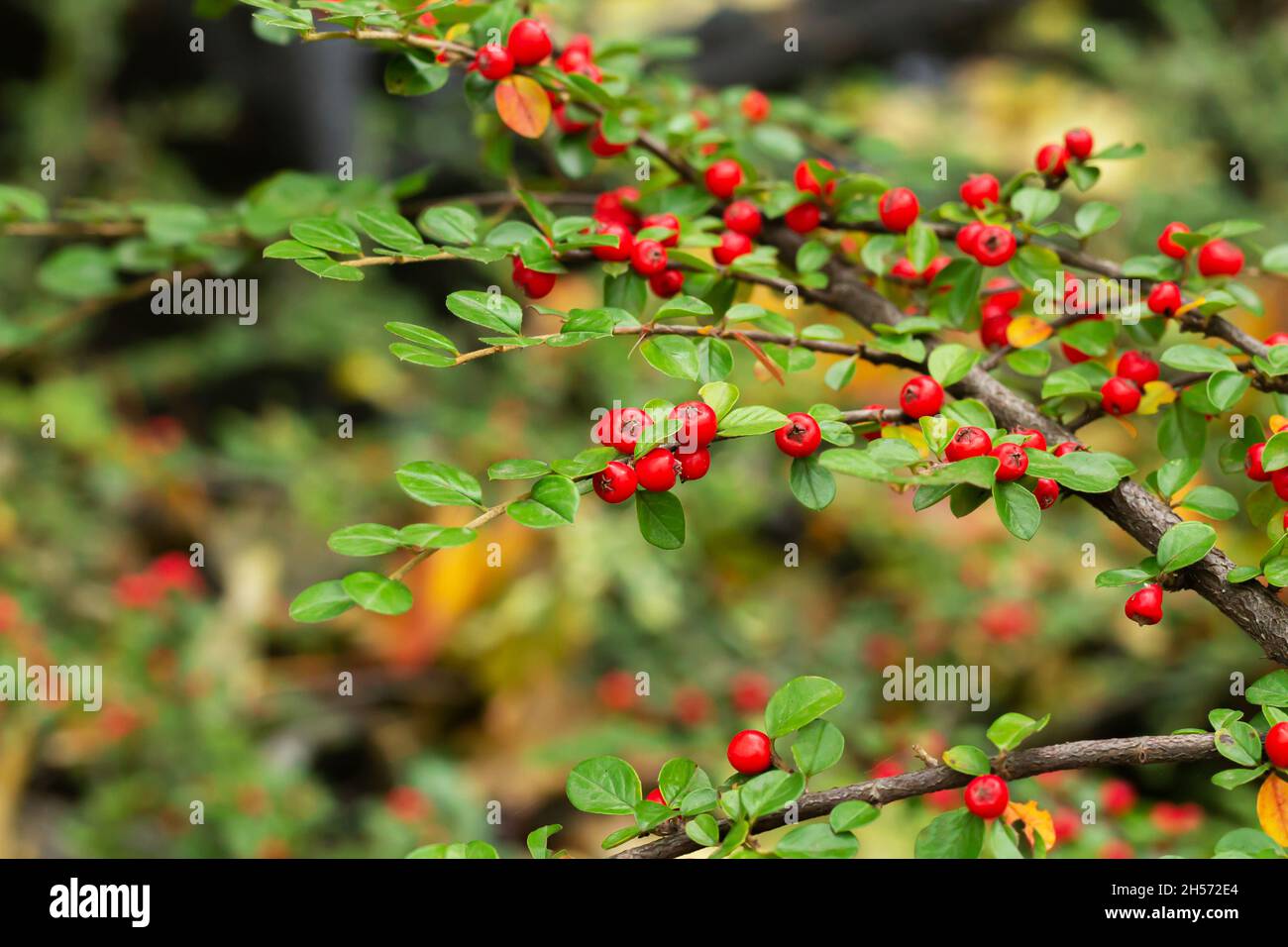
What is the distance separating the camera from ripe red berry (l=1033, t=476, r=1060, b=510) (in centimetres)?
68

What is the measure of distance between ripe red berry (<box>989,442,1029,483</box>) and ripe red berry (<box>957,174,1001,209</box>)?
0.35 m

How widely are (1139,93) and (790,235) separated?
3.01m

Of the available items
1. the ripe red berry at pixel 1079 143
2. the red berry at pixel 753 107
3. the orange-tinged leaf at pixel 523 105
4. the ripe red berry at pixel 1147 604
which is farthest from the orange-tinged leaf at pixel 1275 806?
the red berry at pixel 753 107

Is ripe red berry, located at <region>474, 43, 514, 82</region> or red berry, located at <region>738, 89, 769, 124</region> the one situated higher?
red berry, located at <region>738, 89, 769, 124</region>

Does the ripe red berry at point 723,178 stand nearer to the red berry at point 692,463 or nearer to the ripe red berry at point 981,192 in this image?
the ripe red berry at point 981,192

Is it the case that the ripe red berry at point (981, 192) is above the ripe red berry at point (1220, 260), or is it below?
above

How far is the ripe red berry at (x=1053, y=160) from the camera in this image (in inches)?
36.4

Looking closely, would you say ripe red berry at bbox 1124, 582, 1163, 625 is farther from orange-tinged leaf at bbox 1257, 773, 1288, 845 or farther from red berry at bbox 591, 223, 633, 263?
red berry at bbox 591, 223, 633, 263

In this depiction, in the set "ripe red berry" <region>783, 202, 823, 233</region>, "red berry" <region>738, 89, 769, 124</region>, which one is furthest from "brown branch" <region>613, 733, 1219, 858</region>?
"red berry" <region>738, 89, 769, 124</region>

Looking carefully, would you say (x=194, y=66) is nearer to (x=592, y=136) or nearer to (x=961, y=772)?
(x=592, y=136)

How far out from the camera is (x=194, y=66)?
130 inches

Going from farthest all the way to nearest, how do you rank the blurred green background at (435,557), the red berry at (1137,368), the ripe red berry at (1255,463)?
the blurred green background at (435,557)
the red berry at (1137,368)
the ripe red berry at (1255,463)

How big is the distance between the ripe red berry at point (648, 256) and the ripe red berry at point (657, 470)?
219 millimetres
